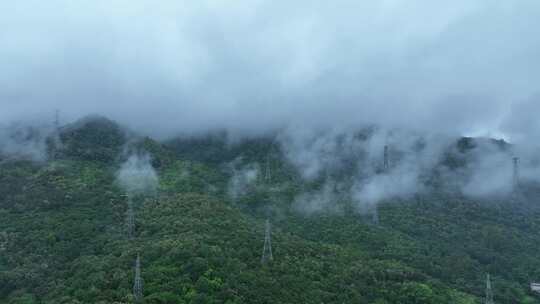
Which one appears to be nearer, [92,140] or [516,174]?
[92,140]

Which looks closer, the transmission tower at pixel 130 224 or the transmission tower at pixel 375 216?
the transmission tower at pixel 130 224

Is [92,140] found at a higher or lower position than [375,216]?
higher

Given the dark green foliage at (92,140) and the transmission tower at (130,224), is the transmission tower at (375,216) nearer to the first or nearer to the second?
the transmission tower at (130,224)

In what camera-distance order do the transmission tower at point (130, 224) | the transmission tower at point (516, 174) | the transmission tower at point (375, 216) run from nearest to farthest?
the transmission tower at point (130, 224) < the transmission tower at point (375, 216) < the transmission tower at point (516, 174)

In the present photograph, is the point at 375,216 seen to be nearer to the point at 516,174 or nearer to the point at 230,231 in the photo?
the point at 230,231

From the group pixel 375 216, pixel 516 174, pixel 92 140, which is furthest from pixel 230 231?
pixel 516 174

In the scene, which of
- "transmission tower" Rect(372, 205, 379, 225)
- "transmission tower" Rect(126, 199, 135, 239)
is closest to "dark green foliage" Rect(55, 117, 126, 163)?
"transmission tower" Rect(126, 199, 135, 239)

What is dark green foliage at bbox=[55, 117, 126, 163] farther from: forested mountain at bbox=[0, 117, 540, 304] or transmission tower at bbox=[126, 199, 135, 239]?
transmission tower at bbox=[126, 199, 135, 239]

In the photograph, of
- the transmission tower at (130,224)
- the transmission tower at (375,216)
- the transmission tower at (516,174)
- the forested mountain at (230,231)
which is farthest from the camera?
the transmission tower at (516,174)

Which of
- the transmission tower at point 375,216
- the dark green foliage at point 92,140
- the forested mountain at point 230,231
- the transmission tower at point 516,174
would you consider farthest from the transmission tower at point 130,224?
the transmission tower at point 516,174

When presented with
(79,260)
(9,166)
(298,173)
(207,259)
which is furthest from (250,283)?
(298,173)
